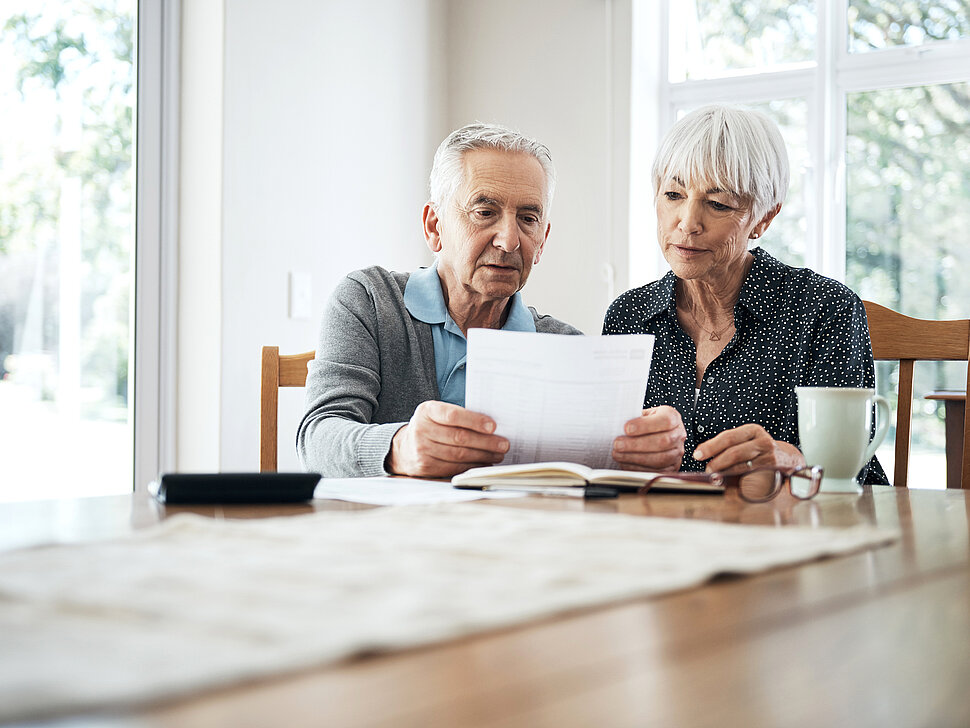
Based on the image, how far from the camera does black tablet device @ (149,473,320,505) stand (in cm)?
92

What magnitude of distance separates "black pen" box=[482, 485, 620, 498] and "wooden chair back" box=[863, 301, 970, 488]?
0.67 metres

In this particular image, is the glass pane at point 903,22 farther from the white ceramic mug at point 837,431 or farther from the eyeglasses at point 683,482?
the eyeglasses at point 683,482

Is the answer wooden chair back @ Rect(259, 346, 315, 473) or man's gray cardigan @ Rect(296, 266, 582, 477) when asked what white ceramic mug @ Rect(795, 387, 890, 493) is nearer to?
man's gray cardigan @ Rect(296, 266, 582, 477)

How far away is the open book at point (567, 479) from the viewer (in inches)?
41.6

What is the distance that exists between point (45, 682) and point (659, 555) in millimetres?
380

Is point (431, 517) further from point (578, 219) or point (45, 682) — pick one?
point (578, 219)

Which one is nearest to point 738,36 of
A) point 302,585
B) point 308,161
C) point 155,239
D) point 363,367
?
point 308,161

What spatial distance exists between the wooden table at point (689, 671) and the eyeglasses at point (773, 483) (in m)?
0.37

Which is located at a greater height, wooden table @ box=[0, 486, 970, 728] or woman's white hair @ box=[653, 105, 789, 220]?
woman's white hair @ box=[653, 105, 789, 220]

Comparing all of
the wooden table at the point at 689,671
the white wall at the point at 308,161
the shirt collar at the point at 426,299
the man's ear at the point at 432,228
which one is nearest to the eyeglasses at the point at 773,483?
the wooden table at the point at 689,671

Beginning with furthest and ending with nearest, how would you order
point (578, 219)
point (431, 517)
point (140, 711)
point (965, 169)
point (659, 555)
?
point (578, 219)
point (965, 169)
point (431, 517)
point (659, 555)
point (140, 711)

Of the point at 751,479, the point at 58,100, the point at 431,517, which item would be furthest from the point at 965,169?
the point at 431,517

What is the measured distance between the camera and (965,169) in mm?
3094

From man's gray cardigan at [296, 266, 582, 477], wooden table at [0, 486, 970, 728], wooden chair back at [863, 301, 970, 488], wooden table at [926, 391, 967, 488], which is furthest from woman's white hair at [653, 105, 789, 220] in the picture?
wooden table at [0, 486, 970, 728]
